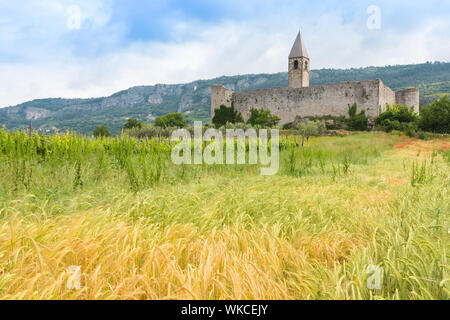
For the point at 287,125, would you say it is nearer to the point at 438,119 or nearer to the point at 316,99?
the point at 316,99

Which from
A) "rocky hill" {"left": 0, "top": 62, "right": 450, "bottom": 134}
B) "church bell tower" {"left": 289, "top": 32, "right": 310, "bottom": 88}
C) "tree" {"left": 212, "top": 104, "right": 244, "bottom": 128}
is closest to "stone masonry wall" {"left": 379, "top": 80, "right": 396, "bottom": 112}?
"church bell tower" {"left": 289, "top": 32, "right": 310, "bottom": 88}

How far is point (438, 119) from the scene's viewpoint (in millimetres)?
24031

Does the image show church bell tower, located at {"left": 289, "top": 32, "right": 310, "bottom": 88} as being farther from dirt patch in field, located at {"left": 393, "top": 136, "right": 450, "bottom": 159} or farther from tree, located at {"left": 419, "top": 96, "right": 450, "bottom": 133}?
dirt patch in field, located at {"left": 393, "top": 136, "right": 450, "bottom": 159}

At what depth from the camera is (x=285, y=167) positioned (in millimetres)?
7035


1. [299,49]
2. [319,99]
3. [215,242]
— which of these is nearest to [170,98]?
[299,49]

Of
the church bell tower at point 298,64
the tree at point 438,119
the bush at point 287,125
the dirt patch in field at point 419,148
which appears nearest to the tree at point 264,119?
the bush at point 287,125

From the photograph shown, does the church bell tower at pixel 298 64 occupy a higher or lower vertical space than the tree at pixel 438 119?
higher

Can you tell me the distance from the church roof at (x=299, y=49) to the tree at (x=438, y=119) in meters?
16.4

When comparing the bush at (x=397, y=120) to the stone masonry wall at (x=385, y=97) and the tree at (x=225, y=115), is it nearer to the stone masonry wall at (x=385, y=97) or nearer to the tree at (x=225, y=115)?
the stone masonry wall at (x=385, y=97)

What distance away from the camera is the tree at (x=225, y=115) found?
37.1 m

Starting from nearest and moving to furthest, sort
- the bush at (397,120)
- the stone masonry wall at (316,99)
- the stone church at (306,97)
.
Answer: the bush at (397,120)
the stone masonry wall at (316,99)
the stone church at (306,97)

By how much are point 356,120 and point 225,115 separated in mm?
16239
